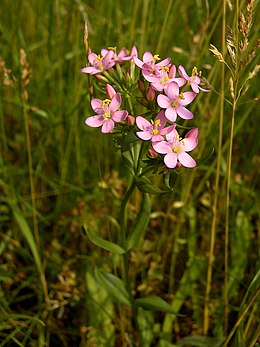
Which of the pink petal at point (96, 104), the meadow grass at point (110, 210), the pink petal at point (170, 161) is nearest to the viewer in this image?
the pink petal at point (170, 161)

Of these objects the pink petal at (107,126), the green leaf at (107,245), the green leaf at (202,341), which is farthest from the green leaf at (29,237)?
the pink petal at (107,126)

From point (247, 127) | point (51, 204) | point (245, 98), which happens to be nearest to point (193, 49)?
point (245, 98)

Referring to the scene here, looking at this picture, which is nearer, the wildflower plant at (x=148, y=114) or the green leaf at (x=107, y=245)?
the wildflower plant at (x=148, y=114)

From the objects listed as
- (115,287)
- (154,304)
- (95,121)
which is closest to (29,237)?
(115,287)

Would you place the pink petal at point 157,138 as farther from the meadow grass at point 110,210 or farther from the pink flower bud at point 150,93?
the meadow grass at point 110,210

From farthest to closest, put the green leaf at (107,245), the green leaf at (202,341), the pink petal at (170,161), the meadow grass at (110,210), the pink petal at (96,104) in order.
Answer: the meadow grass at (110,210) < the green leaf at (202,341) < the green leaf at (107,245) < the pink petal at (96,104) < the pink petal at (170,161)

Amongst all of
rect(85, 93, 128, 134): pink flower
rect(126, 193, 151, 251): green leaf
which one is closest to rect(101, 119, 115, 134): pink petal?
rect(85, 93, 128, 134): pink flower
